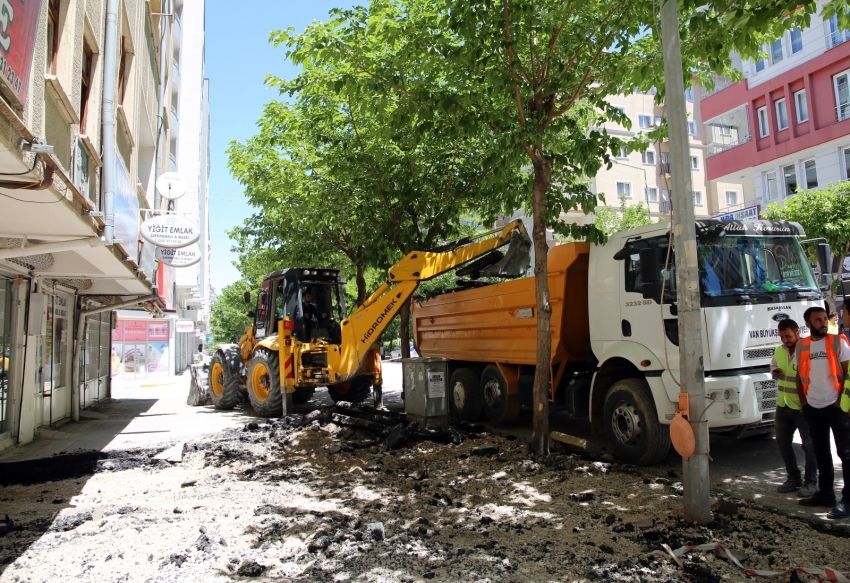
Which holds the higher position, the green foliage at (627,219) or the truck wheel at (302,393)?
the green foliage at (627,219)

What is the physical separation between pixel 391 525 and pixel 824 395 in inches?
147

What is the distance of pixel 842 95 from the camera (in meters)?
19.9

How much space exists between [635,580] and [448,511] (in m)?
1.92

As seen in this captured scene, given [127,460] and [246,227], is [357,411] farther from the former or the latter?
[246,227]

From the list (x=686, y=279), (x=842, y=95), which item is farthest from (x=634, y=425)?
(x=842, y=95)

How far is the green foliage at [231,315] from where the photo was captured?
174 ft

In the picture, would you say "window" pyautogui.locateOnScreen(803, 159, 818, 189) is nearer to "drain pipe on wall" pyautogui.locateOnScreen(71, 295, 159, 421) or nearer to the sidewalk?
the sidewalk

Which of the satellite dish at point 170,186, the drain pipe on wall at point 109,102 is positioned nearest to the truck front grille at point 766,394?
the drain pipe on wall at point 109,102

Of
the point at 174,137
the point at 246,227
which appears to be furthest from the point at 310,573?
the point at 174,137

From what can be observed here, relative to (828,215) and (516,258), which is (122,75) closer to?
(516,258)

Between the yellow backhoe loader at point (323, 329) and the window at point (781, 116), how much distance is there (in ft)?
57.1

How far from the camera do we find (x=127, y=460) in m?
7.85

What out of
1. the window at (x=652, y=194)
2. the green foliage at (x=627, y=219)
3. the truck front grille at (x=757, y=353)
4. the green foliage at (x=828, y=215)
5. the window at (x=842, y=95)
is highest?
the window at (x=652, y=194)

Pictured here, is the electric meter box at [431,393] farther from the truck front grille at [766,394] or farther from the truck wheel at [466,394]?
the truck front grille at [766,394]
